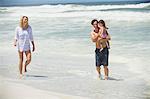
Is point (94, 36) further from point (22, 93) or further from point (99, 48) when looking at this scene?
point (22, 93)

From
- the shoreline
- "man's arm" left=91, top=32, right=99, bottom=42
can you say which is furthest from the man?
the shoreline

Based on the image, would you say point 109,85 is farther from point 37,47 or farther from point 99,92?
point 37,47

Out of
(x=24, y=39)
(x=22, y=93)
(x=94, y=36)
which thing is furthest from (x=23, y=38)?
(x=94, y=36)

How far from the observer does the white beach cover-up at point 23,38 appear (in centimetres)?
372

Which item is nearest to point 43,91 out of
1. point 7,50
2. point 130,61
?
point 7,50

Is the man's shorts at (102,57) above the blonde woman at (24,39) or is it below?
below

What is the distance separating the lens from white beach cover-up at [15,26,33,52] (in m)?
3.72

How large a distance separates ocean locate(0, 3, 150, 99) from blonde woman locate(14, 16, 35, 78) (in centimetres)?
3

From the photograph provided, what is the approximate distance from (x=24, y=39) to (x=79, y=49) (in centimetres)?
42

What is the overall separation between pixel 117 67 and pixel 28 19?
0.74 meters

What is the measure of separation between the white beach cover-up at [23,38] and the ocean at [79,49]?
36 millimetres

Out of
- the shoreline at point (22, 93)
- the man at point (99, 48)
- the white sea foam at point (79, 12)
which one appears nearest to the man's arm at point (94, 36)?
the man at point (99, 48)

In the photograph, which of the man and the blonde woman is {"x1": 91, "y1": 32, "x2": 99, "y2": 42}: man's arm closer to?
the man

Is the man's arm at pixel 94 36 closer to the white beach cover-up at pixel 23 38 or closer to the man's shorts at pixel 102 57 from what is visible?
the man's shorts at pixel 102 57
